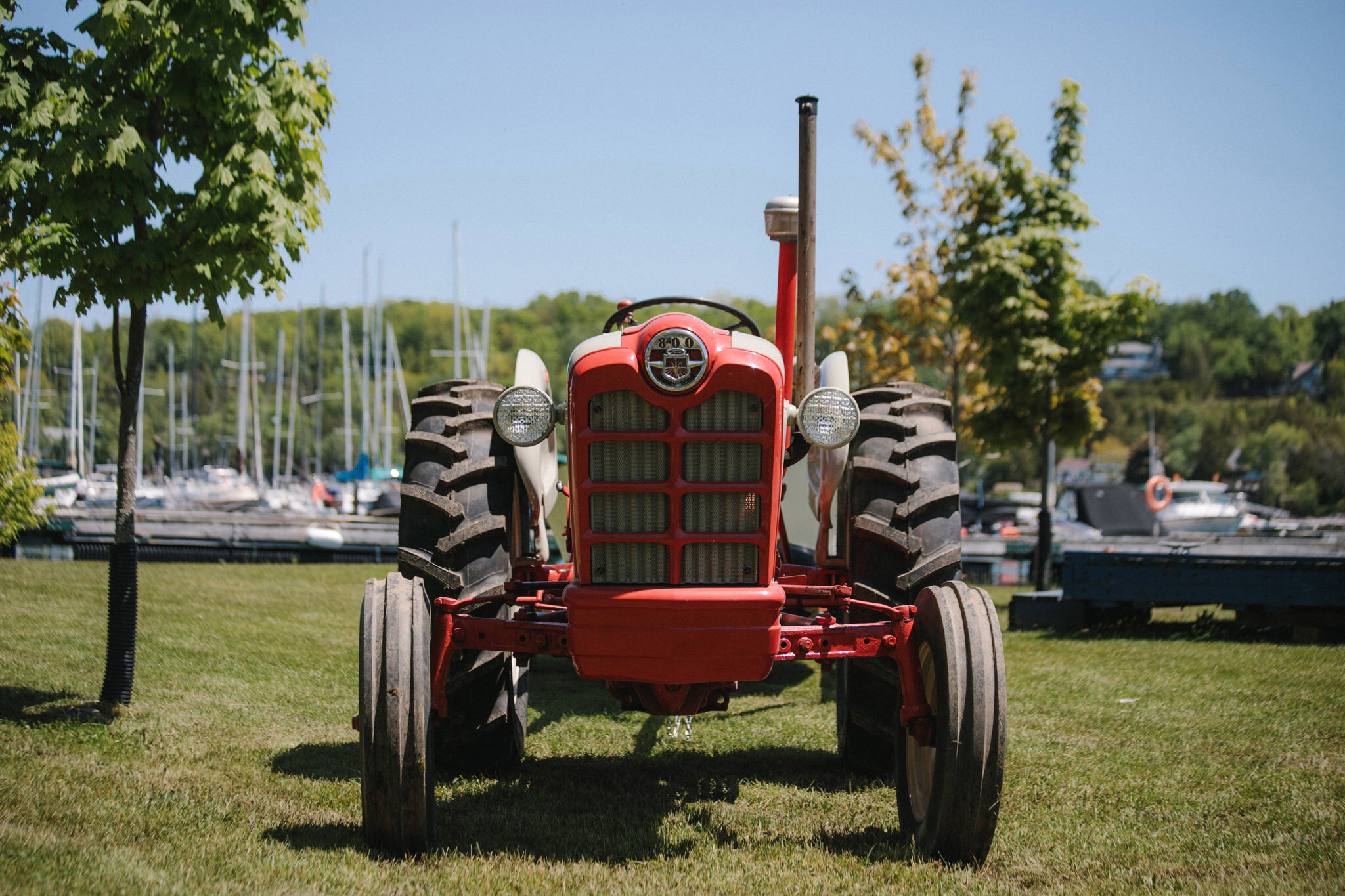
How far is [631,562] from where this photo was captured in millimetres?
4004

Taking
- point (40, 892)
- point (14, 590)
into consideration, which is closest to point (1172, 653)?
point (40, 892)

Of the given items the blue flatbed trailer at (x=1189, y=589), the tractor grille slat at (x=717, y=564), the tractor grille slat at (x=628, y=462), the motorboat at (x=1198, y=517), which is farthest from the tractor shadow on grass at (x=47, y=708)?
the motorboat at (x=1198, y=517)

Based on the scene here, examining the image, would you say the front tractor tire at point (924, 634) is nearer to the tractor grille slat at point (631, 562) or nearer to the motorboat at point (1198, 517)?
the tractor grille slat at point (631, 562)

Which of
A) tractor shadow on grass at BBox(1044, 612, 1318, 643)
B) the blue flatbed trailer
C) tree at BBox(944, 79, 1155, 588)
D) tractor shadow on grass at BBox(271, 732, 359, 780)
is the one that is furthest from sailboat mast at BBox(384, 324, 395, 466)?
tractor shadow on grass at BBox(271, 732, 359, 780)

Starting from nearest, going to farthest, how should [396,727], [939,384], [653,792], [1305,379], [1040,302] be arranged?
[396,727], [653,792], [1040,302], [939,384], [1305,379]

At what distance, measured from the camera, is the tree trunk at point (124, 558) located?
6449 millimetres

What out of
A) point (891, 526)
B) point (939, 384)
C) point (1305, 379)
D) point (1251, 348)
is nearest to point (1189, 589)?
point (891, 526)

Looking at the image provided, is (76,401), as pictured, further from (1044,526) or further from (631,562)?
(631,562)

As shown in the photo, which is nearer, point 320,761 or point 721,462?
point 721,462

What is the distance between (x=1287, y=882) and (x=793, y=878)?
1.76m

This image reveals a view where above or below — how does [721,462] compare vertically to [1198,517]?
above

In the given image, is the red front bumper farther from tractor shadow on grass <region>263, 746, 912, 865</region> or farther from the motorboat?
the motorboat

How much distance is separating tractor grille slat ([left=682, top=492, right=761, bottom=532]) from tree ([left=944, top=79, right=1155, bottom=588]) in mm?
10832

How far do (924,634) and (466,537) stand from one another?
200 centimetres
